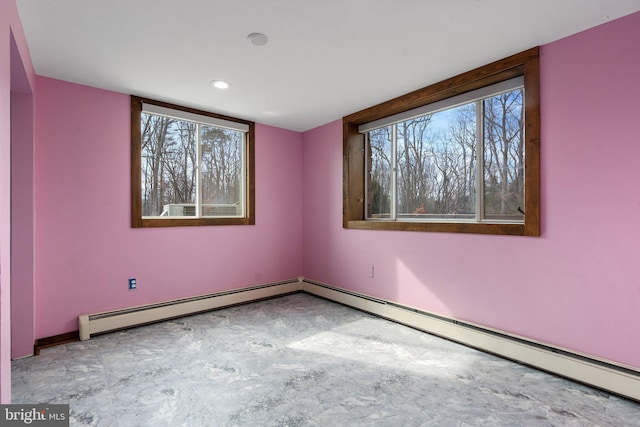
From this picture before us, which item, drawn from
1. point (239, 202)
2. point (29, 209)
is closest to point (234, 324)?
point (239, 202)

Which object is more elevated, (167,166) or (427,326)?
(167,166)

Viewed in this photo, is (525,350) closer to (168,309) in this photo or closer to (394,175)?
(394,175)

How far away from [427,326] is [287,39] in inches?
105

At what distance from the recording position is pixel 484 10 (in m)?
1.91

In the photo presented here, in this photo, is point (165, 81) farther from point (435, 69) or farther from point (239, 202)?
point (435, 69)

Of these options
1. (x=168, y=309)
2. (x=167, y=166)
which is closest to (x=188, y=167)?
(x=167, y=166)

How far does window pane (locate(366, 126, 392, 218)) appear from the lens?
368 cm

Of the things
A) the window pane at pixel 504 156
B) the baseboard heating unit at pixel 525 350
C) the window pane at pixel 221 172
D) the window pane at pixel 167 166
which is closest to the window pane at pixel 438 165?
the window pane at pixel 504 156

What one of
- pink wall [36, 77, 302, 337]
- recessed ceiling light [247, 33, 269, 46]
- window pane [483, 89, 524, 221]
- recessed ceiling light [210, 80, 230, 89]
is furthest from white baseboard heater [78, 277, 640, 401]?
recessed ceiling light [247, 33, 269, 46]

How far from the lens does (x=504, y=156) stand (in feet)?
8.84

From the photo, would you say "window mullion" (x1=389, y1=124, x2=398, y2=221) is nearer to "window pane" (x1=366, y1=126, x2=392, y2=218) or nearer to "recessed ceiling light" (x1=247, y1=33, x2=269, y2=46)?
"window pane" (x1=366, y1=126, x2=392, y2=218)

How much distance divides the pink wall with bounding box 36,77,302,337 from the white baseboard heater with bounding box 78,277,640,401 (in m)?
0.11

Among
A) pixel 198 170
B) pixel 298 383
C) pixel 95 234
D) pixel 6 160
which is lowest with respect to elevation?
pixel 298 383

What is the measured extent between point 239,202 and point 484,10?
3152mm
